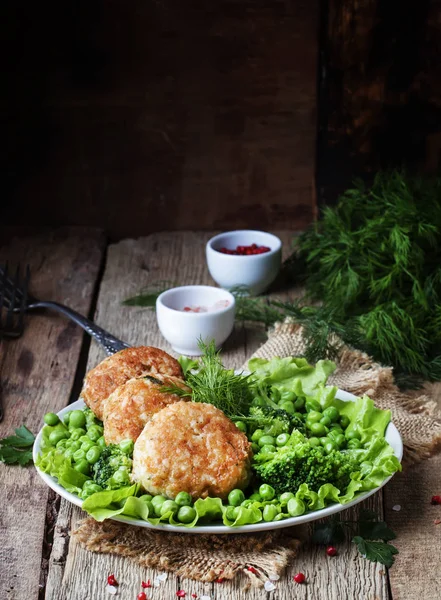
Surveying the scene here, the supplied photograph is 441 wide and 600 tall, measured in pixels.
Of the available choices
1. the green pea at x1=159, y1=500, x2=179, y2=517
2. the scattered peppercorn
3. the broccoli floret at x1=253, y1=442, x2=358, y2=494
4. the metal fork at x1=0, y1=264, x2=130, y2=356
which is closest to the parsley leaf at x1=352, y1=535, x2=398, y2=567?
the broccoli floret at x1=253, y1=442, x2=358, y2=494

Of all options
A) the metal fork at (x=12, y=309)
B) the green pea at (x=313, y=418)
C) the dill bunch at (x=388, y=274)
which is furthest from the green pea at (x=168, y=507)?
the metal fork at (x=12, y=309)

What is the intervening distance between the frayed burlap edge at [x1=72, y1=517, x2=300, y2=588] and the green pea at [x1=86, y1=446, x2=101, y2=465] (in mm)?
149

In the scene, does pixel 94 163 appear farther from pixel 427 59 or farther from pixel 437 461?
pixel 437 461

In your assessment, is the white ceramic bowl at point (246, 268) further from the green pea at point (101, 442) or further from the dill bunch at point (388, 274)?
the green pea at point (101, 442)

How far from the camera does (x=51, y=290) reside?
3.91 m

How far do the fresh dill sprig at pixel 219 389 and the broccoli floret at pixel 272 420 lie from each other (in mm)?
56

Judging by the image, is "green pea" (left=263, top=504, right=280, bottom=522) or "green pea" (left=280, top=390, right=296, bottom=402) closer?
"green pea" (left=263, top=504, right=280, bottom=522)

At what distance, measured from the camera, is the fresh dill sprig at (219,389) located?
2.29 m

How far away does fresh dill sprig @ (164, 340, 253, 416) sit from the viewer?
2287 millimetres

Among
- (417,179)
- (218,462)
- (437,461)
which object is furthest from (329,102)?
(218,462)

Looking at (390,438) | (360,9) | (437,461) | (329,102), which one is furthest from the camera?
(329,102)

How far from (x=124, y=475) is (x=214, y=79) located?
9.51 ft

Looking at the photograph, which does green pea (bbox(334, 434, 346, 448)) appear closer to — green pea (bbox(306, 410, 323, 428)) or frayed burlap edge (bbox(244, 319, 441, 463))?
green pea (bbox(306, 410, 323, 428))

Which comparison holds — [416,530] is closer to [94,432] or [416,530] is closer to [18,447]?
[94,432]
